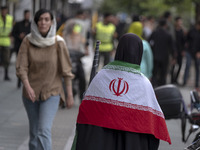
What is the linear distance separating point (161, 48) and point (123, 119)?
341 inches

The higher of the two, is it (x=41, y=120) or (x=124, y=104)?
(x=124, y=104)

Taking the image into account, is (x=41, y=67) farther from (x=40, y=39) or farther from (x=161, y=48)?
(x=161, y=48)

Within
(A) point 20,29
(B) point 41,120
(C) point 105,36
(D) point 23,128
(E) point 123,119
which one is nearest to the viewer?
(E) point 123,119

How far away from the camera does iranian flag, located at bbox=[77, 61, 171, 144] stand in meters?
3.95

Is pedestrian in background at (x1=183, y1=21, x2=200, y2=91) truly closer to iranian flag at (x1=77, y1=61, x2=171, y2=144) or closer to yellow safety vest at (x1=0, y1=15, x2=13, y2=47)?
yellow safety vest at (x1=0, y1=15, x2=13, y2=47)

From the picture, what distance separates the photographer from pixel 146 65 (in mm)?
8625

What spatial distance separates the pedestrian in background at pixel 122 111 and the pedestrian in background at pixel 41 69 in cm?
125

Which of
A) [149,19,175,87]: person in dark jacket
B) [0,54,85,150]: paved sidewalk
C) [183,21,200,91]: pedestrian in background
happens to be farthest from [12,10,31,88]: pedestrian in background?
[183,21,200,91]: pedestrian in background

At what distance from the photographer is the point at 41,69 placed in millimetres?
5312

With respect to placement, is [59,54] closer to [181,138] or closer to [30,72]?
[30,72]

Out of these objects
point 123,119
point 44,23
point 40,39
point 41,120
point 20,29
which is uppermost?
point 44,23

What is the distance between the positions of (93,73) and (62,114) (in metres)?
4.69

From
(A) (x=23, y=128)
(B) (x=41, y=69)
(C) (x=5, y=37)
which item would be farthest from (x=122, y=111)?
(C) (x=5, y=37)

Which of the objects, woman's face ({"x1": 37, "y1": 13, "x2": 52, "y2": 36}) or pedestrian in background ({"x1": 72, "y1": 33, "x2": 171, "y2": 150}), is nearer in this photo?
pedestrian in background ({"x1": 72, "y1": 33, "x2": 171, "y2": 150})
